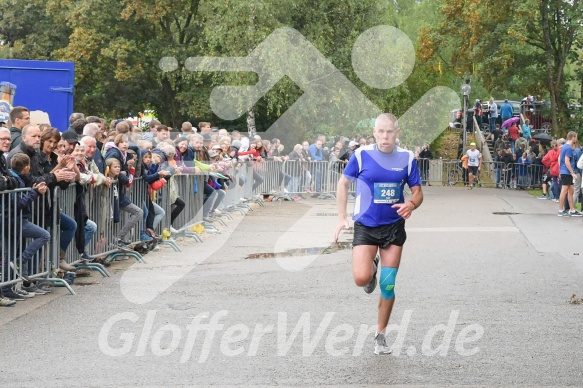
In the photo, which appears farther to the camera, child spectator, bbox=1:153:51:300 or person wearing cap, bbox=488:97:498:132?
person wearing cap, bbox=488:97:498:132

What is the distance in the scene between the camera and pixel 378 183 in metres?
8.66

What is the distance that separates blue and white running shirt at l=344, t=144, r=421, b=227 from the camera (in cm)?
866

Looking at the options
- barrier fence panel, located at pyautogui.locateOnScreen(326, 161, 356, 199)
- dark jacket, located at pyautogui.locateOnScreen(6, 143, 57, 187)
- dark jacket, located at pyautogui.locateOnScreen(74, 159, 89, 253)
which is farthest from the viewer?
barrier fence panel, located at pyautogui.locateOnScreen(326, 161, 356, 199)

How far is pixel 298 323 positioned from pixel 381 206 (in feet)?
4.69

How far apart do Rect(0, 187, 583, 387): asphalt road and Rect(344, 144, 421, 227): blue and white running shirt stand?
0.96 meters

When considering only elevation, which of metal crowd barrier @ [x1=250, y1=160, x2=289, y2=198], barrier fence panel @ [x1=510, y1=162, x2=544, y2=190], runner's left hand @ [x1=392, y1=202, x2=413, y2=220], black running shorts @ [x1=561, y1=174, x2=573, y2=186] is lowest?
barrier fence panel @ [x1=510, y1=162, x2=544, y2=190]

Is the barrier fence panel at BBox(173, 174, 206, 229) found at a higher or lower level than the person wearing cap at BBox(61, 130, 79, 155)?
lower

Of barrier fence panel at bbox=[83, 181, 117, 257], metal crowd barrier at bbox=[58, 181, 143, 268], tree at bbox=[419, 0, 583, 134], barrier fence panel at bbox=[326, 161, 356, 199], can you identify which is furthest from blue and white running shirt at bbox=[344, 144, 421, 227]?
tree at bbox=[419, 0, 583, 134]

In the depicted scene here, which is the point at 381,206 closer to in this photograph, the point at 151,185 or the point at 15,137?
the point at 15,137

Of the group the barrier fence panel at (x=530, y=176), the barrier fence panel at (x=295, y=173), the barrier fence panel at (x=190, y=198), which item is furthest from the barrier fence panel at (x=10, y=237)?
the barrier fence panel at (x=530, y=176)

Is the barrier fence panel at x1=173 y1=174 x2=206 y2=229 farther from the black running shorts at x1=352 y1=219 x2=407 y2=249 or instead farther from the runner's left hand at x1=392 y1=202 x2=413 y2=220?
the runner's left hand at x1=392 y1=202 x2=413 y2=220

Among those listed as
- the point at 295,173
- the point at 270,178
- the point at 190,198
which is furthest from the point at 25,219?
the point at 295,173

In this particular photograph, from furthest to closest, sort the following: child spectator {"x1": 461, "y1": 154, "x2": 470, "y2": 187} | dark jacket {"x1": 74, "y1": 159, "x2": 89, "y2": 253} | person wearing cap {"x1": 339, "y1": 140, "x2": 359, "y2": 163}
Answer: child spectator {"x1": 461, "y1": 154, "x2": 470, "y2": 187}
person wearing cap {"x1": 339, "y1": 140, "x2": 359, "y2": 163}
dark jacket {"x1": 74, "y1": 159, "x2": 89, "y2": 253}

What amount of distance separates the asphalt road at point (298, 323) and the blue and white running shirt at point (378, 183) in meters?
0.96
